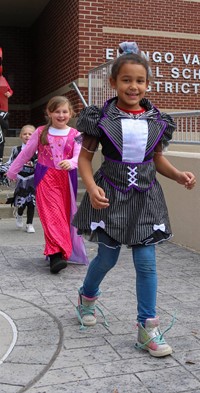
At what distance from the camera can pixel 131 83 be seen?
3189 millimetres

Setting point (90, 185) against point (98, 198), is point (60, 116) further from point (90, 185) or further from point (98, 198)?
point (98, 198)

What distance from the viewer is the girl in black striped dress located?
10.5 feet

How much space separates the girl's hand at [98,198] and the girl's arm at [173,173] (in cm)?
Answer: 54

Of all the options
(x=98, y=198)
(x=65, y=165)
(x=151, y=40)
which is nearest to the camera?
(x=98, y=198)

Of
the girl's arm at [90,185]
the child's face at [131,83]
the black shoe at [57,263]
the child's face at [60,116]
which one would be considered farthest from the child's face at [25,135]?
the child's face at [131,83]

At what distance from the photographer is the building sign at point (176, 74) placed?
40.2 feet

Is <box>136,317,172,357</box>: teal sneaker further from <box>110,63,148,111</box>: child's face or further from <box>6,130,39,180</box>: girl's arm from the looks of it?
<box>6,130,39,180</box>: girl's arm

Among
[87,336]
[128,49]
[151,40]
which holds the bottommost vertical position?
[87,336]

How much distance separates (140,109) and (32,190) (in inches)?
156

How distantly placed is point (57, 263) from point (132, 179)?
2025 mm

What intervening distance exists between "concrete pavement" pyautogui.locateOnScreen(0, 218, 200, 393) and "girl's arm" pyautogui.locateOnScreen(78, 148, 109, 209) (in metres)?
0.92

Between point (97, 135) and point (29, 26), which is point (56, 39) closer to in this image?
point (29, 26)

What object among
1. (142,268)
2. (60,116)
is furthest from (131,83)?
(60,116)


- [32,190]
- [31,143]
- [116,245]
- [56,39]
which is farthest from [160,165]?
[56,39]
